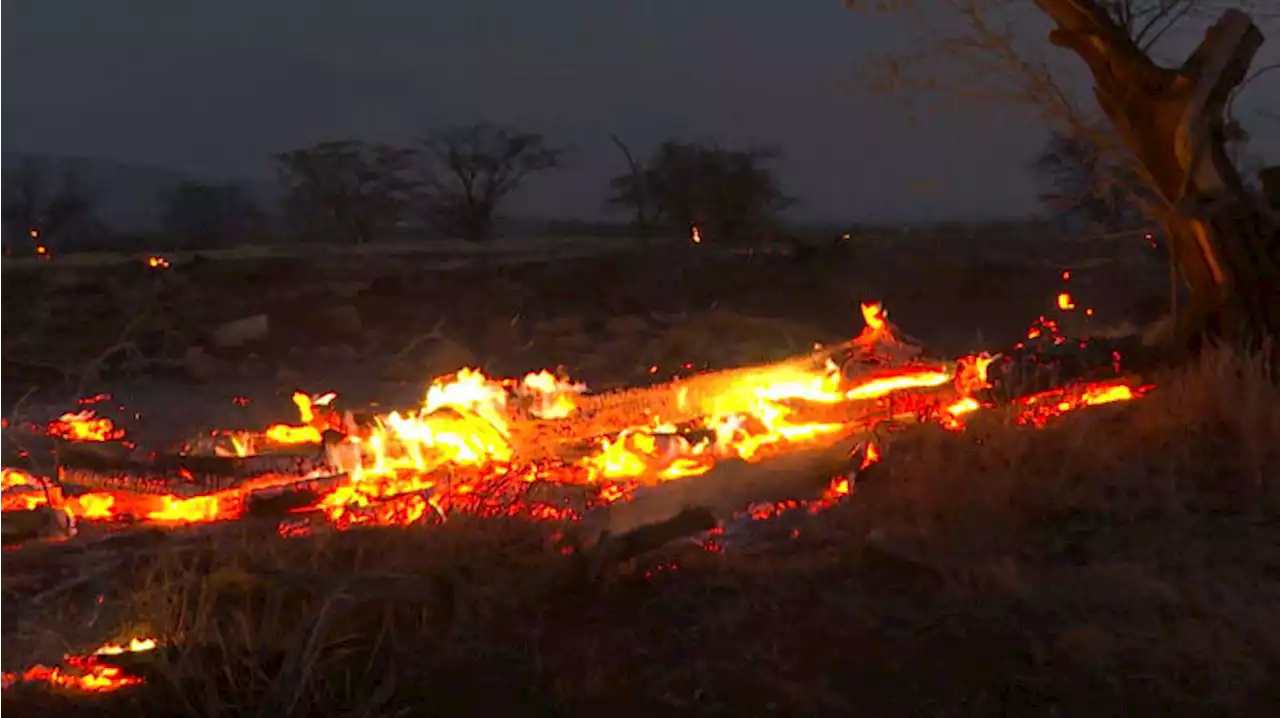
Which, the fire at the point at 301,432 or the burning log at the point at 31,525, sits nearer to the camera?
the burning log at the point at 31,525

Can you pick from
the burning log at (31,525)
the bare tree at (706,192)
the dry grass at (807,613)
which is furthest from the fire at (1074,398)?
the bare tree at (706,192)

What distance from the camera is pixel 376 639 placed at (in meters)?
3.75

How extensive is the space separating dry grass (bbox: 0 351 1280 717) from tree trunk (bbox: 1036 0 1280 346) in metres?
2.36

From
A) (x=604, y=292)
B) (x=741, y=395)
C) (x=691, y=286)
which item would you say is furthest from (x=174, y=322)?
(x=741, y=395)

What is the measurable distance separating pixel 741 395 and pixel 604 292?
39.7 ft

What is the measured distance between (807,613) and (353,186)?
139 feet

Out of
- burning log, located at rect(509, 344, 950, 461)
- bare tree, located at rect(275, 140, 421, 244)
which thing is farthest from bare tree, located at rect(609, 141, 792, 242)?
burning log, located at rect(509, 344, 950, 461)

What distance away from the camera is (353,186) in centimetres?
4428

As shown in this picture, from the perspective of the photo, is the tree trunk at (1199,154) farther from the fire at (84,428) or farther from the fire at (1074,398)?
the fire at (84,428)

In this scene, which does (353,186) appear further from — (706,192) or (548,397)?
(548,397)

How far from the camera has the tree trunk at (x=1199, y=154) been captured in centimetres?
775

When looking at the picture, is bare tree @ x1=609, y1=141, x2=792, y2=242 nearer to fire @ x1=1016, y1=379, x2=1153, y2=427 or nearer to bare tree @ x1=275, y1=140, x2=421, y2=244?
bare tree @ x1=275, y1=140, x2=421, y2=244

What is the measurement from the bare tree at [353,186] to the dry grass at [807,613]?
130 ft

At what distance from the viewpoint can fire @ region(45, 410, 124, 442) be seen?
953cm
